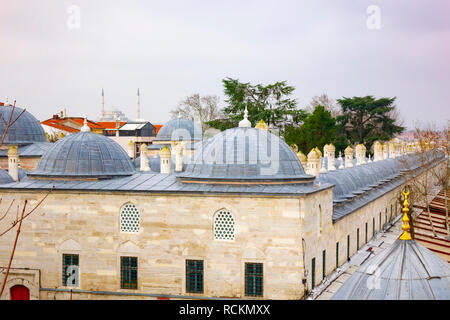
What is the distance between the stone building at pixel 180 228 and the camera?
16094 mm

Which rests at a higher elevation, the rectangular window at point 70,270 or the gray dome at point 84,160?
the gray dome at point 84,160

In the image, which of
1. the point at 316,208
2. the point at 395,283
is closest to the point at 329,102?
the point at 316,208

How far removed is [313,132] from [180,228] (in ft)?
101

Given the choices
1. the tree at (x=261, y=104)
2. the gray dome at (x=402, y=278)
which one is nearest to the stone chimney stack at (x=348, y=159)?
the tree at (x=261, y=104)

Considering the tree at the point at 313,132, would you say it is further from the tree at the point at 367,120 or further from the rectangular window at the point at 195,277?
the rectangular window at the point at 195,277

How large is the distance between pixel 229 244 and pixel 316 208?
330cm

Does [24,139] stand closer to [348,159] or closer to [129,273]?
[129,273]

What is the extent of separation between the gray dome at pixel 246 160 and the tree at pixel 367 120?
38.2 meters

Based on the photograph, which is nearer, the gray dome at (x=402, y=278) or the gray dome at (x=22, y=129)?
the gray dome at (x=402, y=278)

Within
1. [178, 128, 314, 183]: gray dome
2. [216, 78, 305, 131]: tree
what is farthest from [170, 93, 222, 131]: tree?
[178, 128, 314, 183]: gray dome

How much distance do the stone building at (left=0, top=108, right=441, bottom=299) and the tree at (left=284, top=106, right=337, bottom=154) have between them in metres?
24.6

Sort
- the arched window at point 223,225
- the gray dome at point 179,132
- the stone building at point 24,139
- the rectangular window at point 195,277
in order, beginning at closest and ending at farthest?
the arched window at point 223,225, the rectangular window at point 195,277, the stone building at point 24,139, the gray dome at point 179,132
